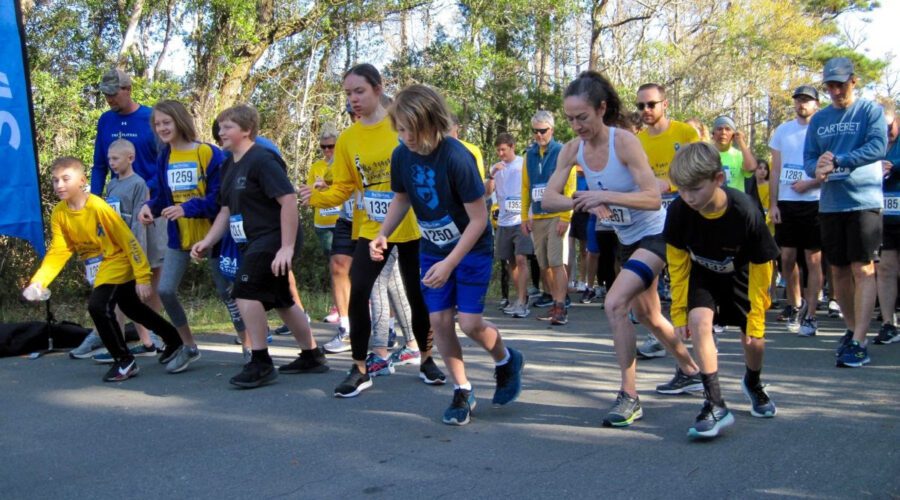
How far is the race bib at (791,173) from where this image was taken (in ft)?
Result: 27.1

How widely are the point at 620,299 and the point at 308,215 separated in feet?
26.5

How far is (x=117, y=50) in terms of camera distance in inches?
639

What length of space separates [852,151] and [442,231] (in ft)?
11.4

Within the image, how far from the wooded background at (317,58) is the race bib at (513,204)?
4.78 meters

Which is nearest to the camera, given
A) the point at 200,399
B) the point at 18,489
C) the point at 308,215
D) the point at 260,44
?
the point at 18,489

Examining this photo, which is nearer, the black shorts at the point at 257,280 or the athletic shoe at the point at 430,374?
the black shorts at the point at 257,280

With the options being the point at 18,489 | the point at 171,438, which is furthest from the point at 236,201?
the point at 18,489

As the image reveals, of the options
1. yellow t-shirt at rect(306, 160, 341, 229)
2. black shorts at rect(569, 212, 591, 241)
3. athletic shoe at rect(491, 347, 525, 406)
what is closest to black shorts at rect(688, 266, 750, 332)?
athletic shoe at rect(491, 347, 525, 406)

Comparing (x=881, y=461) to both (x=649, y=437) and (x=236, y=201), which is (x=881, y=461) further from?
(x=236, y=201)

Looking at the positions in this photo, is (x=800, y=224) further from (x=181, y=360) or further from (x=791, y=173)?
(x=181, y=360)

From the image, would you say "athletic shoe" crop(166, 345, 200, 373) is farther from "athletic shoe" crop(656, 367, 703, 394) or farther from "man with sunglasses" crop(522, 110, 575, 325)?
"man with sunglasses" crop(522, 110, 575, 325)

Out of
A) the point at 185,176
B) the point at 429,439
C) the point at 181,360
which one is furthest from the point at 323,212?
the point at 429,439

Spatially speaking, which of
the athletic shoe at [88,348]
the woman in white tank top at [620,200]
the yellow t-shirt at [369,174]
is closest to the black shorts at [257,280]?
the yellow t-shirt at [369,174]

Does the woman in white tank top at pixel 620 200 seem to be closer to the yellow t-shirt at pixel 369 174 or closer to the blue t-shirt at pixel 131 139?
the yellow t-shirt at pixel 369 174
